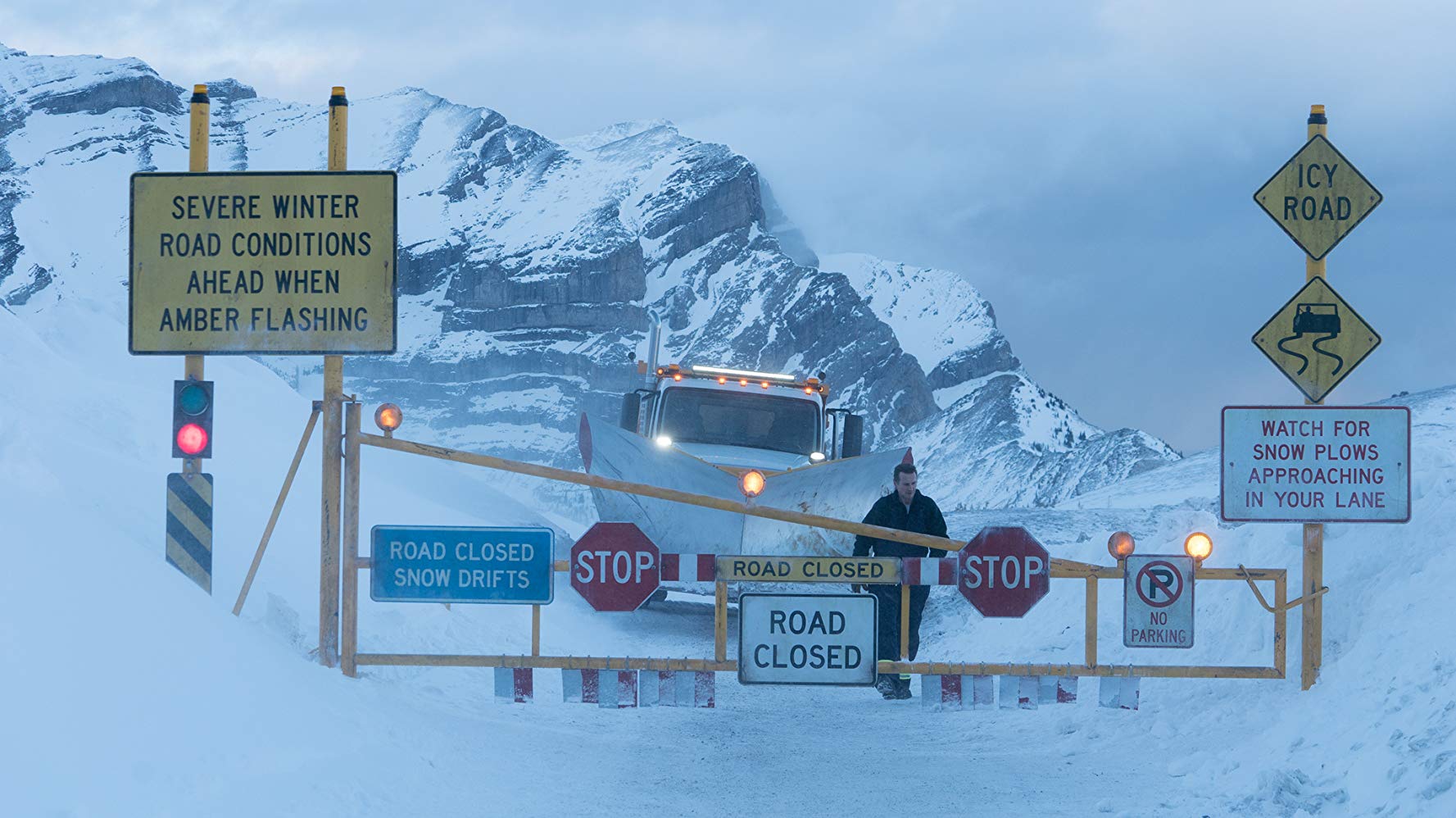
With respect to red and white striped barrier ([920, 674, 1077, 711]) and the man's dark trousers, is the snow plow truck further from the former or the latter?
red and white striped barrier ([920, 674, 1077, 711])

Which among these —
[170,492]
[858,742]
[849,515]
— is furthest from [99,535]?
[849,515]

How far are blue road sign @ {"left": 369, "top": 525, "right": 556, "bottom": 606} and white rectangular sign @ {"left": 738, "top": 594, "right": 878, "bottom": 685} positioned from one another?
1143mm

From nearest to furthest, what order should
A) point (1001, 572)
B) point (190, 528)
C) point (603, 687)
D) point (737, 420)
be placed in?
point (603, 687) → point (1001, 572) → point (190, 528) → point (737, 420)

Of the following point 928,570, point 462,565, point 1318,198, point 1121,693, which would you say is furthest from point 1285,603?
point 462,565

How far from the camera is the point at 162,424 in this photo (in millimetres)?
15953

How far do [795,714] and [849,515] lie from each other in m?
4.54

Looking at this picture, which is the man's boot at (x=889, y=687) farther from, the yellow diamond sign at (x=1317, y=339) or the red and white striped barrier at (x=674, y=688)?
the yellow diamond sign at (x=1317, y=339)

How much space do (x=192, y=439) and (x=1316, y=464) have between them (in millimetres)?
6459

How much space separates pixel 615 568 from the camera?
333 inches

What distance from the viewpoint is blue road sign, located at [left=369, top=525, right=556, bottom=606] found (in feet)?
28.1

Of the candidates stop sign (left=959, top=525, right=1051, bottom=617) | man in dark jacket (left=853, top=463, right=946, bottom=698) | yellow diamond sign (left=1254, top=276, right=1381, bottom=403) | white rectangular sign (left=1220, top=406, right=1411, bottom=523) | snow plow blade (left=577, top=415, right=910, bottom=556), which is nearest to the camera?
Result: stop sign (left=959, top=525, right=1051, bottom=617)

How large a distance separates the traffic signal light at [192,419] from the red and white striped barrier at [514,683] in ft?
7.21

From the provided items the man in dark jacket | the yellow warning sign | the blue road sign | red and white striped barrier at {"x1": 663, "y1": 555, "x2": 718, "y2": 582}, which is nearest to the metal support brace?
the man in dark jacket

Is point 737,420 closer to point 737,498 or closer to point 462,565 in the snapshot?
→ point 737,498
